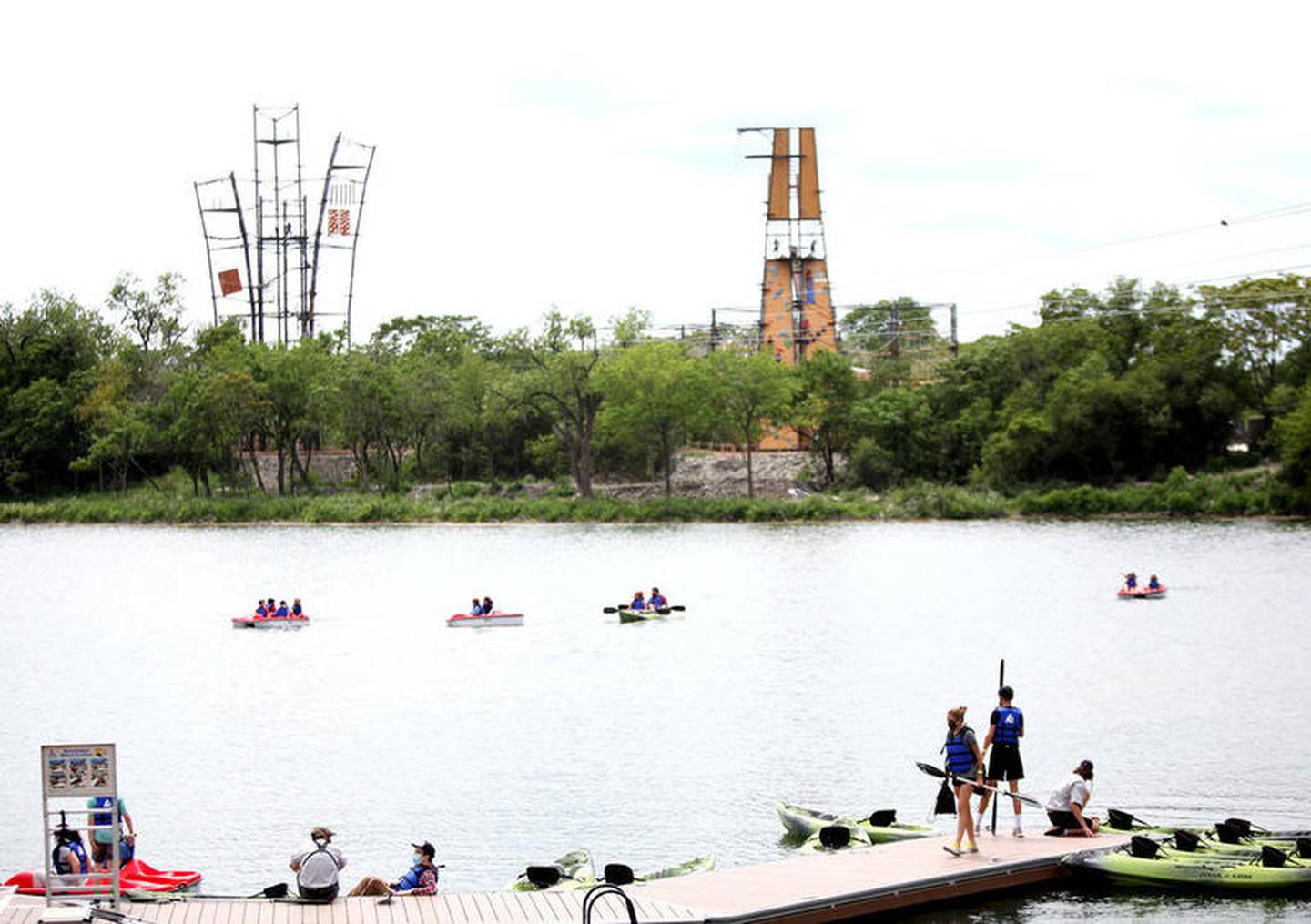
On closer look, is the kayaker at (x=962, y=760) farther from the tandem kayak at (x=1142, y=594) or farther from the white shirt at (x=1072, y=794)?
the tandem kayak at (x=1142, y=594)

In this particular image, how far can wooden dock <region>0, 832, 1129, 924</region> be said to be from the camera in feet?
72.4

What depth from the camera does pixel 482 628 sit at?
60656mm

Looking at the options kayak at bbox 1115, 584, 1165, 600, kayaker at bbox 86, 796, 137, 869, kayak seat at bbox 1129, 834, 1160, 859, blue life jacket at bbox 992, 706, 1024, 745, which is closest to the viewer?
kayaker at bbox 86, 796, 137, 869

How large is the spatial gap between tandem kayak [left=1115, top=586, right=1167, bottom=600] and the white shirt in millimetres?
40185

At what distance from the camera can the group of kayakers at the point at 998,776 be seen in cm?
2442

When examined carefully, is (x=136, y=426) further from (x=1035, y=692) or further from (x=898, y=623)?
(x=1035, y=692)

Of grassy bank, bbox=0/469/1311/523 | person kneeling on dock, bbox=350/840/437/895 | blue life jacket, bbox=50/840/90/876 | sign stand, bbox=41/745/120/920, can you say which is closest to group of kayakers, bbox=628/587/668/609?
person kneeling on dock, bbox=350/840/437/895

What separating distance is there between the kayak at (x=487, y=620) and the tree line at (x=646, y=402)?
52146 mm

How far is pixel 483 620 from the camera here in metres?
60.7

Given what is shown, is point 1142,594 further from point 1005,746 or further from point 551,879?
point 551,879

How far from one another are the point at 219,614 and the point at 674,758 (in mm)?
32916

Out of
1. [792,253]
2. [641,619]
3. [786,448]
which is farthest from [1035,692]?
[792,253]

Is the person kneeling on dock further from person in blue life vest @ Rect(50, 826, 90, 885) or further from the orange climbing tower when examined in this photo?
the orange climbing tower

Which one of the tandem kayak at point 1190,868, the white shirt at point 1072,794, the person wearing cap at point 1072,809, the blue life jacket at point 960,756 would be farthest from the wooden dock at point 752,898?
the blue life jacket at point 960,756
